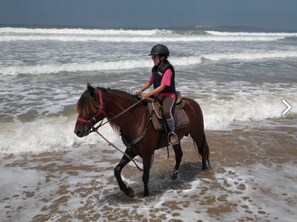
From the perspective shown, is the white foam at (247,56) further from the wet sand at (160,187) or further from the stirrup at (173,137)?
the stirrup at (173,137)

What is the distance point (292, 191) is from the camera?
19.2ft

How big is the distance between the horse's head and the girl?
75 cm

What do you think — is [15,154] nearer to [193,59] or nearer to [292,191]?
[292,191]

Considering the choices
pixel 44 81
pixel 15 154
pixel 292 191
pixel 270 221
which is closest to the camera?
pixel 270 221

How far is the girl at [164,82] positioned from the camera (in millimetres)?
5164

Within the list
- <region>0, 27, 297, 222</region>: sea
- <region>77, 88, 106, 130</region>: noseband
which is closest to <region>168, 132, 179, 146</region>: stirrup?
<region>0, 27, 297, 222</region>: sea

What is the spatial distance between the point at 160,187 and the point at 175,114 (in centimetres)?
133

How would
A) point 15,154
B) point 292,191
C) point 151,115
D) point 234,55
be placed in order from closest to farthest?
point 151,115 → point 292,191 → point 15,154 → point 234,55

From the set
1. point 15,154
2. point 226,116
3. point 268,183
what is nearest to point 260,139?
point 226,116

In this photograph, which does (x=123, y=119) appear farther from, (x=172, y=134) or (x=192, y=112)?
(x=192, y=112)

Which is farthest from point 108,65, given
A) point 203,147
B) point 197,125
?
point 197,125

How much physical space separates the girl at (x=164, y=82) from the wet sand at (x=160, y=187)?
110 cm

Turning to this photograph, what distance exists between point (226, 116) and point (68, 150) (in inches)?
195

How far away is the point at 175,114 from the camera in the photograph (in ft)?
18.5
